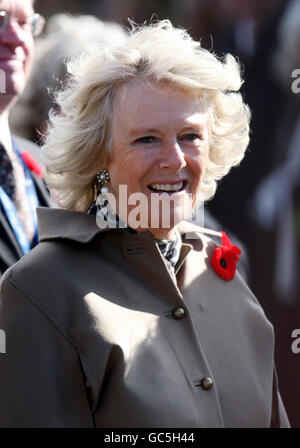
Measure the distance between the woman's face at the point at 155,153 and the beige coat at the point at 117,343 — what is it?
0.10 meters

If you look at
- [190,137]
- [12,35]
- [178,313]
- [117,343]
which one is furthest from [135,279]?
[12,35]

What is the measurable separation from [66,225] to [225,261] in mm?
620

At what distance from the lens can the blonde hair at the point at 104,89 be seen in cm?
263

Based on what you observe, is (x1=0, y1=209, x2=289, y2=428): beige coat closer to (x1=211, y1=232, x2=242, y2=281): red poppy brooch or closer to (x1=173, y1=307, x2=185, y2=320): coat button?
(x1=173, y1=307, x2=185, y2=320): coat button

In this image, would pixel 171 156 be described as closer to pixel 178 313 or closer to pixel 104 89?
pixel 104 89

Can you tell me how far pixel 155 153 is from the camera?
2.62 metres

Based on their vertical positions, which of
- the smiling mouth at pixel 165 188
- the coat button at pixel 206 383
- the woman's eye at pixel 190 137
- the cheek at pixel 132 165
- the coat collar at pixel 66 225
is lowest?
the coat button at pixel 206 383

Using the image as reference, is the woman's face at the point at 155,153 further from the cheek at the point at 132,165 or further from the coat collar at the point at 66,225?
the coat collar at the point at 66,225

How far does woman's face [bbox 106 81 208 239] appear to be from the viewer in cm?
260

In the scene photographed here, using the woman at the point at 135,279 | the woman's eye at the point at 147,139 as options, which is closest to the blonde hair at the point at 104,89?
the woman at the point at 135,279

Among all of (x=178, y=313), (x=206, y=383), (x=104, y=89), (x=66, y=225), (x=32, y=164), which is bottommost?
(x=206, y=383)

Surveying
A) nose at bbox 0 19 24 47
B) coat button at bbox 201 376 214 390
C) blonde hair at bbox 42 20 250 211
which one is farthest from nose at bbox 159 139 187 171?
nose at bbox 0 19 24 47

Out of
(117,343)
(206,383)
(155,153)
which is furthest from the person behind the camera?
(155,153)

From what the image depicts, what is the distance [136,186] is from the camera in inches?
105
